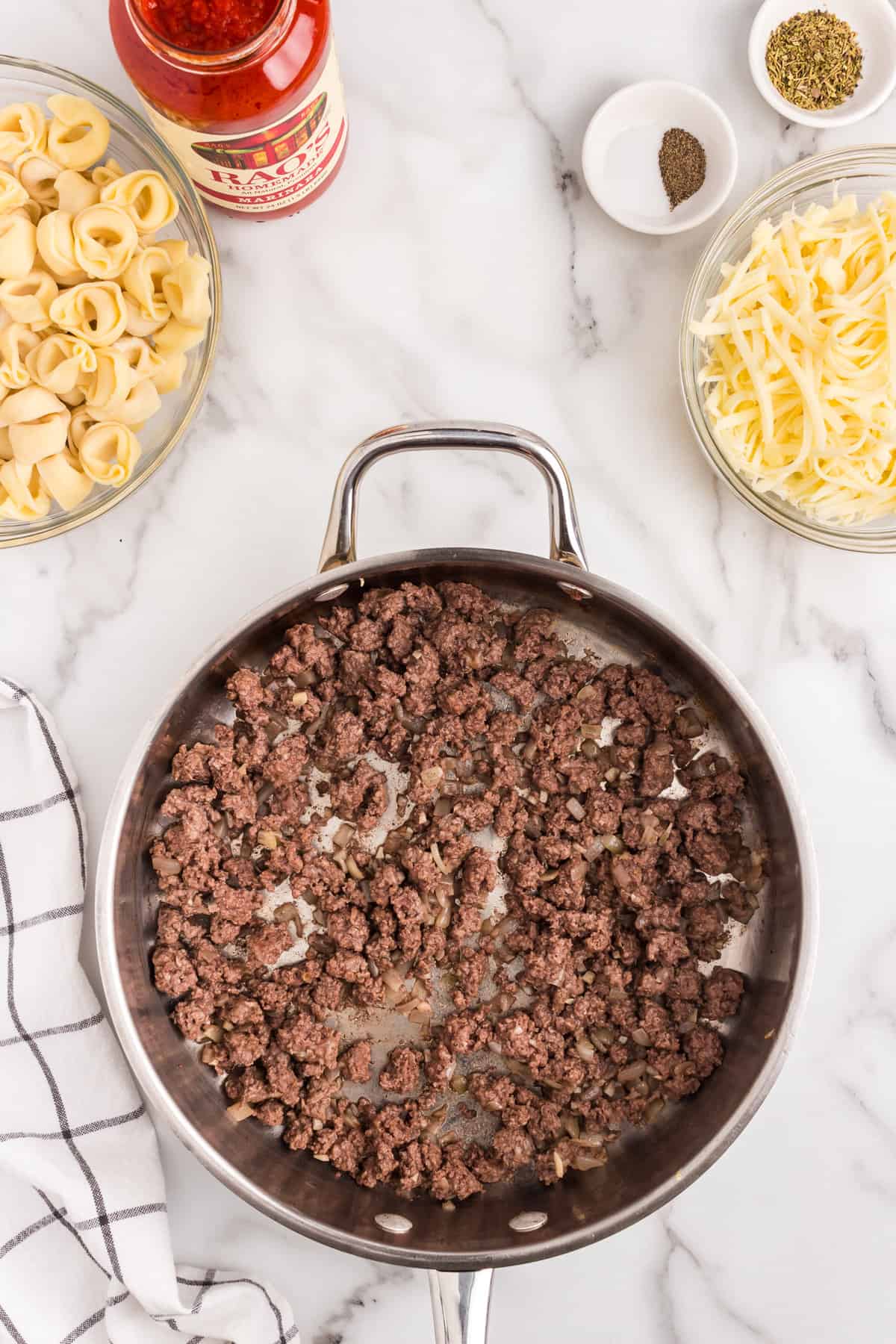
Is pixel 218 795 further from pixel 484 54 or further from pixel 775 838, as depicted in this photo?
pixel 484 54

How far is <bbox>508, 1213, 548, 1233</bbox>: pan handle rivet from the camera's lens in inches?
69.8

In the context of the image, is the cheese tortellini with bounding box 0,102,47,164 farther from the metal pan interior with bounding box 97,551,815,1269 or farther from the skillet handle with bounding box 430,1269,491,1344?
the skillet handle with bounding box 430,1269,491,1344

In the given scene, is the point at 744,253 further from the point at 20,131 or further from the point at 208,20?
the point at 20,131

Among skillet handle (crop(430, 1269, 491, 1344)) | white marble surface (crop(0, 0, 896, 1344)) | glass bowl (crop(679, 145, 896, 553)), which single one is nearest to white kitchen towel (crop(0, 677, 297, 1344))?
white marble surface (crop(0, 0, 896, 1344))

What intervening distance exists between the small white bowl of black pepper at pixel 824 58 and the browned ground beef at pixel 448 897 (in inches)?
41.2

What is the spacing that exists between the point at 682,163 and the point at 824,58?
1.02ft

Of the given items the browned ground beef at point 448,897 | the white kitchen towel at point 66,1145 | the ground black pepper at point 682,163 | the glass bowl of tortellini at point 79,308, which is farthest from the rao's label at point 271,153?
the white kitchen towel at point 66,1145

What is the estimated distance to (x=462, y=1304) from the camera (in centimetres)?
165

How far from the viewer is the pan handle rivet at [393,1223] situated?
1.75 meters

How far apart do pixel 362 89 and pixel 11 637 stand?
1.20 metres

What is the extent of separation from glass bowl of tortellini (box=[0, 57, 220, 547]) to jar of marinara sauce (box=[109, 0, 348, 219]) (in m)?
0.16

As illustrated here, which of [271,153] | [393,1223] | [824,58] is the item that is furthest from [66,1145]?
[824,58]

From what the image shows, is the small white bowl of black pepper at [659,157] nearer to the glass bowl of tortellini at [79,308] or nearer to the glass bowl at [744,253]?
the glass bowl at [744,253]

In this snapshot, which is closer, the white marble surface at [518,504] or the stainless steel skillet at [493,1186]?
the stainless steel skillet at [493,1186]
